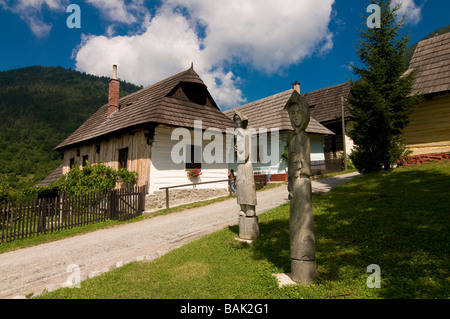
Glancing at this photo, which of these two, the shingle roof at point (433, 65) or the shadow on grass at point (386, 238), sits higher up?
the shingle roof at point (433, 65)

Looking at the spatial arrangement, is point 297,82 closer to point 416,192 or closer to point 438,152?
point 438,152

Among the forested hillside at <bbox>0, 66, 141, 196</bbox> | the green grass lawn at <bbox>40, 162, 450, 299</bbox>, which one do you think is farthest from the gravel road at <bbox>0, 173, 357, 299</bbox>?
the forested hillside at <bbox>0, 66, 141, 196</bbox>

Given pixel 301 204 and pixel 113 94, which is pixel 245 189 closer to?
pixel 301 204

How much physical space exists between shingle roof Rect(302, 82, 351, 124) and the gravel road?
17.3 metres

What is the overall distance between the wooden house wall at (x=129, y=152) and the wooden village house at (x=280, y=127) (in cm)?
837

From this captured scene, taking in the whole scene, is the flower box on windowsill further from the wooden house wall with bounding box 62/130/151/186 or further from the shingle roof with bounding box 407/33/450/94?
the shingle roof with bounding box 407/33/450/94

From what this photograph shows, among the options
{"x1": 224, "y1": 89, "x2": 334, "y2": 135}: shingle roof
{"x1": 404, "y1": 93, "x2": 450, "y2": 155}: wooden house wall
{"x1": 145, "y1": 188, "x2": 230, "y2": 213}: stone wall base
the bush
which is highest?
{"x1": 224, "y1": 89, "x2": 334, "y2": 135}: shingle roof

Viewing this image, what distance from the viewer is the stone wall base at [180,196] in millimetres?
11596

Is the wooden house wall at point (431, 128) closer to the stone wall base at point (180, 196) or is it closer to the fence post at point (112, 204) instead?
the stone wall base at point (180, 196)

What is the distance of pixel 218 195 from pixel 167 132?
4.90 meters

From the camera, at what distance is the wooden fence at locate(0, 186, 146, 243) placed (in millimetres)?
8023

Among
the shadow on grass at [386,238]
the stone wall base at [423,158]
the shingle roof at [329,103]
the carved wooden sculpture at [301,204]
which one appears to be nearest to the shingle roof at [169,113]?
the shadow on grass at [386,238]
